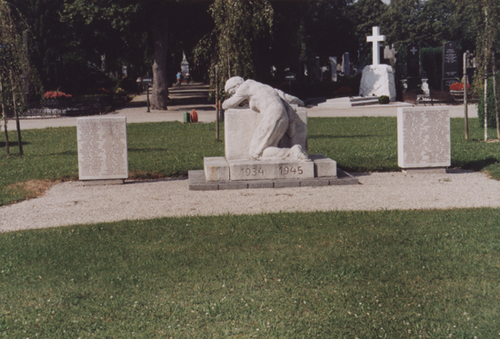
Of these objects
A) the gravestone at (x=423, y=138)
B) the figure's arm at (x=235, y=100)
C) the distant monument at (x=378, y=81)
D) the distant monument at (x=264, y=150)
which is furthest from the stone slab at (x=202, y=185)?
the distant monument at (x=378, y=81)

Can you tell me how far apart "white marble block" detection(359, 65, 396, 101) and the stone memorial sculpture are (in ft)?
85.0

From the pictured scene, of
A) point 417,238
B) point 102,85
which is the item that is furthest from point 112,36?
point 417,238

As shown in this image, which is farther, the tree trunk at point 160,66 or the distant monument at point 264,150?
the tree trunk at point 160,66

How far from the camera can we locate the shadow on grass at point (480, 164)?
11.6 m

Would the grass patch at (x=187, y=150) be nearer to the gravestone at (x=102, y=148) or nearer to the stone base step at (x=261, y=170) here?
the gravestone at (x=102, y=148)

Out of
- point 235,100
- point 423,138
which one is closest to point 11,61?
point 235,100

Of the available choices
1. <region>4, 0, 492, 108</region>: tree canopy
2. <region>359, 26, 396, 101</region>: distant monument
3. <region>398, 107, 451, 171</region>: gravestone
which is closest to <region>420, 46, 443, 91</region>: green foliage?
<region>4, 0, 492, 108</region>: tree canopy

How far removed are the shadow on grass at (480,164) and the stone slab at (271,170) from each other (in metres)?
3.52

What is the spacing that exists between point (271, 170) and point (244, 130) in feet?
3.09

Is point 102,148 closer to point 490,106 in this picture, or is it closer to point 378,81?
point 490,106

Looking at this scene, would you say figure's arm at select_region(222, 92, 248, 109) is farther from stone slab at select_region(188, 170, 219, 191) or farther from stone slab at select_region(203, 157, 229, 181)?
stone slab at select_region(188, 170, 219, 191)

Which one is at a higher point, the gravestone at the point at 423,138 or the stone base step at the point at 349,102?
the stone base step at the point at 349,102

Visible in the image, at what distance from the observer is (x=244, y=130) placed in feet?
34.9

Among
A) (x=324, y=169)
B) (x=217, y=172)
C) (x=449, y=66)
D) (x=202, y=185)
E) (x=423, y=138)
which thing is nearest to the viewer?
(x=202, y=185)
